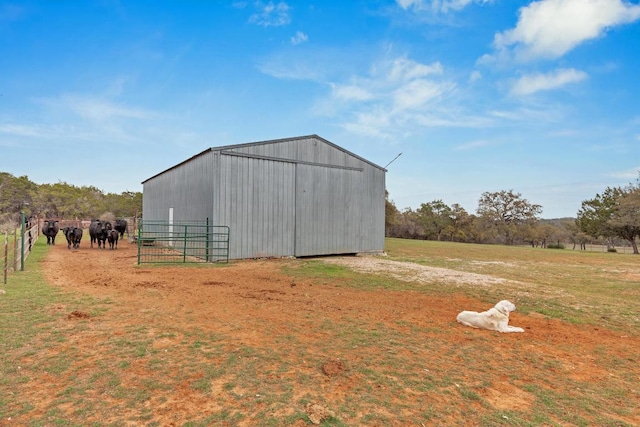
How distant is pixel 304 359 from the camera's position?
4059mm

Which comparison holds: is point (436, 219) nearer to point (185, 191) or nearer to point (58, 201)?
point (185, 191)

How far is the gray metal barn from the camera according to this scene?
45.5ft

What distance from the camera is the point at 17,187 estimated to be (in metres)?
42.0

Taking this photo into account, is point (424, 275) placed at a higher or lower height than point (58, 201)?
lower

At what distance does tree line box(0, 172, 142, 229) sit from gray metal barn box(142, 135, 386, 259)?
28624 mm

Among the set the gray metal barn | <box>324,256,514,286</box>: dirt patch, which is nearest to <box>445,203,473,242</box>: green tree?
the gray metal barn

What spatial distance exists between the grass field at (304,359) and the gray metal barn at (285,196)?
247 inches

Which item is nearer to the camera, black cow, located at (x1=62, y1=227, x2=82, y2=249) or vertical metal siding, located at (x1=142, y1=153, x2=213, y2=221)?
vertical metal siding, located at (x1=142, y1=153, x2=213, y2=221)

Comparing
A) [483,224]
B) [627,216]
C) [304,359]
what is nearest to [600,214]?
[627,216]

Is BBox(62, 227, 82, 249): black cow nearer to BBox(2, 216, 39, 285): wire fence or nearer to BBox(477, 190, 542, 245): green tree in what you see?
BBox(2, 216, 39, 285): wire fence

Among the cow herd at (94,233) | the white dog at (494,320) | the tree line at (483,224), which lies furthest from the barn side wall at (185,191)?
the tree line at (483,224)

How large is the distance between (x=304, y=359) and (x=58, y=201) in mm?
52566

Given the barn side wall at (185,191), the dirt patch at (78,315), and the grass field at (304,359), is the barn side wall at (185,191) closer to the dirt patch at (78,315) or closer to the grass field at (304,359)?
the grass field at (304,359)

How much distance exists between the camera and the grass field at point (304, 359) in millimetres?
2932
